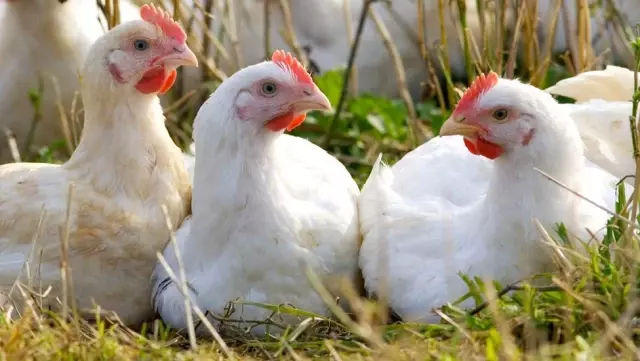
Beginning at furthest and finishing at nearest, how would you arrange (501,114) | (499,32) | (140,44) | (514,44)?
(499,32), (514,44), (140,44), (501,114)

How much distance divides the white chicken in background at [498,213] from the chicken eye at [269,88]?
520mm

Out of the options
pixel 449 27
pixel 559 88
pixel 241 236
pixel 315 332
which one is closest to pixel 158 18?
pixel 241 236

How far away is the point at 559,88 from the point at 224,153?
1.35 meters

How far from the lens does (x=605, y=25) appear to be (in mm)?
5320

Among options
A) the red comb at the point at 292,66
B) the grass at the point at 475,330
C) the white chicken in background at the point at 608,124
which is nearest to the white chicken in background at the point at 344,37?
the white chicken in background at the point at 608,124

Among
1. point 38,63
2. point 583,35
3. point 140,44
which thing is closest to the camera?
point 140,44

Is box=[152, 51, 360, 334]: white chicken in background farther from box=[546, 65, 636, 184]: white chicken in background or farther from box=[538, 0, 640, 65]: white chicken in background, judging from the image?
box=[538, 0, 640, 65]: white chicken in background

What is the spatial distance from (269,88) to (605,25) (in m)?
2.53

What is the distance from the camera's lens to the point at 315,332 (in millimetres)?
3240

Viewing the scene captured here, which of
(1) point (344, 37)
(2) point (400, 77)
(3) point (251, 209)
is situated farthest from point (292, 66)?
(1) point (344, 37)

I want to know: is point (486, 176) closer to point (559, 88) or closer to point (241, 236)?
point (559, 88)

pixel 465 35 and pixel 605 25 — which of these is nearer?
pixel 465 35

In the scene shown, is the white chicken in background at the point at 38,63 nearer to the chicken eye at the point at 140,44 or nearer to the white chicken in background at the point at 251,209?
the chicken eye at the point at 140,44

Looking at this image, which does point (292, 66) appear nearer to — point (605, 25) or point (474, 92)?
point (474, 92)
